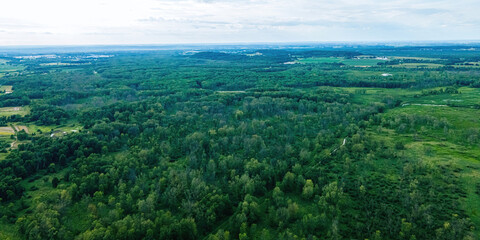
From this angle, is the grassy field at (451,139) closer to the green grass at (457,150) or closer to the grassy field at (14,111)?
the green grass at (457,150)

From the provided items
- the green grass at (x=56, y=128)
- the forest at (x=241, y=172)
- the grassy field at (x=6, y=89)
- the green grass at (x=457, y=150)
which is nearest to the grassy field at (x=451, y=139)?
the green grass at (x=457, y=150)

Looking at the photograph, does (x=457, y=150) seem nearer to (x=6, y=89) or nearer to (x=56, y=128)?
(x=56, y=128)

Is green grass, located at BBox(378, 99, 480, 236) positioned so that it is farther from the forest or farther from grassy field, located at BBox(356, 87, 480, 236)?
the forest

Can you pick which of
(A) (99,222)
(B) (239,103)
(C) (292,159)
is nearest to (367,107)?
(B) (239,103)

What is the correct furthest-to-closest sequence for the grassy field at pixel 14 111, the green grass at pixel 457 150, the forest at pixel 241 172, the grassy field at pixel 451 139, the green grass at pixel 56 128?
the grassy field at pixel 14 111 < the green grass at pixel 56 128 < the grassy field at pixel 451 139 < the green grass at pixel 457 150 < the forest at pixel 241 172

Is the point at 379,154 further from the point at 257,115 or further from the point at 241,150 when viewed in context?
the point at 257,115

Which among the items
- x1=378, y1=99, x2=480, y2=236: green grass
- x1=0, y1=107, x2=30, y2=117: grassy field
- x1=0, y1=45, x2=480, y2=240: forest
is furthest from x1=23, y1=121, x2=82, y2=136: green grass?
x1=378, y1=99, x2=480, y2=236: green grass

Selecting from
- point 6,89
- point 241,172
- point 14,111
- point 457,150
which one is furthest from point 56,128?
point 457,150

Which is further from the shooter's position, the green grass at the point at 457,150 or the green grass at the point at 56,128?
the green grass at the point at 56,128

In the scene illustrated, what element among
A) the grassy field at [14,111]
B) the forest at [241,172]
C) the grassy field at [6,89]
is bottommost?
the forest at [241,172]

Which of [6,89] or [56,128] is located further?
[6,89]

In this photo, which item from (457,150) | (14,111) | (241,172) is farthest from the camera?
(14,111)
